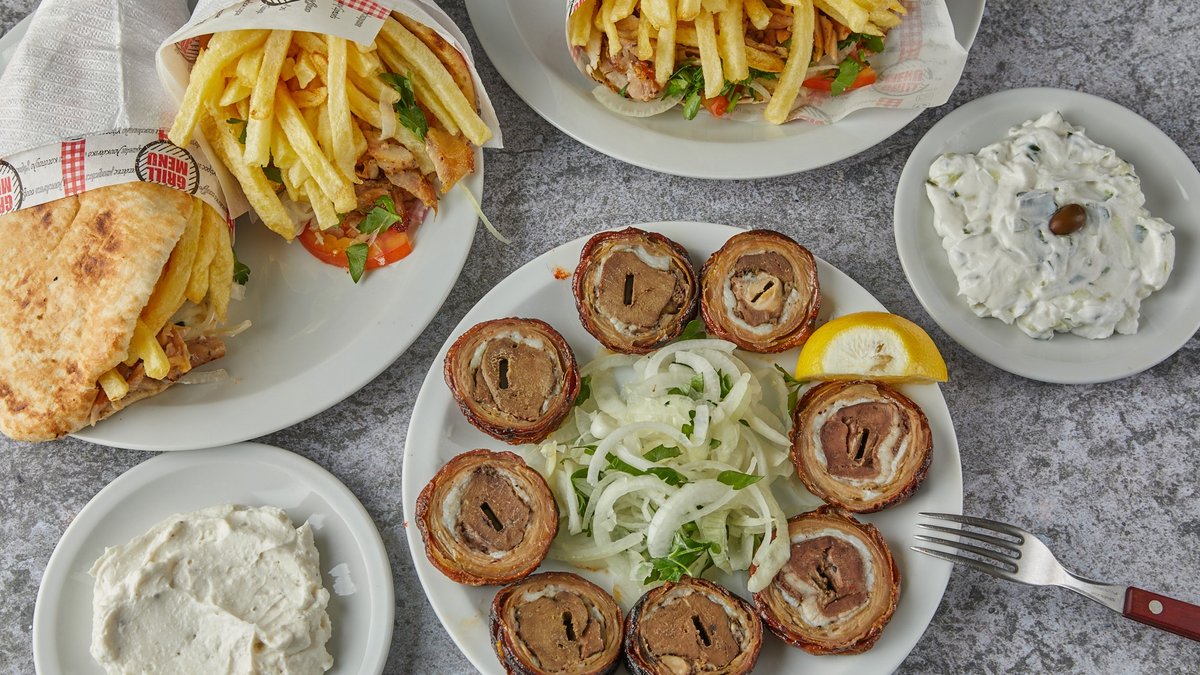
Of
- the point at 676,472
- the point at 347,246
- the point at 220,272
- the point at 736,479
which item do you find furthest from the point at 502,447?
the point at 220,272

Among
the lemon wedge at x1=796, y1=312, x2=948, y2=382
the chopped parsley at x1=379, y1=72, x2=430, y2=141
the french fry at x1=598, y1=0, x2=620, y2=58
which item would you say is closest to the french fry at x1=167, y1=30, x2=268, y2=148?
the chopped parsley at x1=379, y1=72, x2=430, y2=141

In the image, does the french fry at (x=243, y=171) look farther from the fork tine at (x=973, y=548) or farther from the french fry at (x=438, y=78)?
the fork tine at (x=973, y=548)

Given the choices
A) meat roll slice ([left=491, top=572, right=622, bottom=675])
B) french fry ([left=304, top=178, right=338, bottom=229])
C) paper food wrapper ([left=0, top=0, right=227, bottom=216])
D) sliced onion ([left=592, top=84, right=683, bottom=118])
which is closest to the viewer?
meat roll slice ([left=491, top=572, right=622, bottom=675])

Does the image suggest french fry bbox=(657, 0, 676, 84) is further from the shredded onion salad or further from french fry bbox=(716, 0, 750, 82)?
the shredded onion salad

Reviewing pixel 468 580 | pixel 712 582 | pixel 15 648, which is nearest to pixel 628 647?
pixel 712 582

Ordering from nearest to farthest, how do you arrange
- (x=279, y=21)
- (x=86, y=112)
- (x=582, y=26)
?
(x=279, y=21), (x=86, y=112), (x=582, y=26)

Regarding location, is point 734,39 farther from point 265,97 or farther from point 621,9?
point 265,97
